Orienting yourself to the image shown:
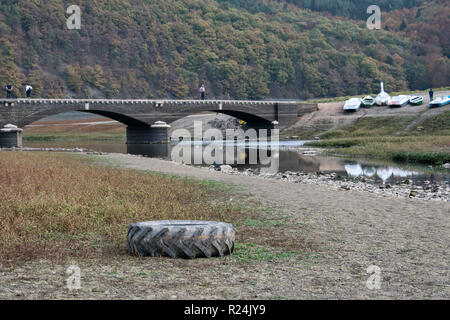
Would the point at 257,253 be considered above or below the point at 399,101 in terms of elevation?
below

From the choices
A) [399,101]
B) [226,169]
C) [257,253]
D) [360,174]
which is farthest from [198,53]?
[257,253]

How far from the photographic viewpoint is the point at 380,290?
808 cm

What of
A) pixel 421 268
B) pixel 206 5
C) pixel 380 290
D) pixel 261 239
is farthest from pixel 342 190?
pixel 206 5

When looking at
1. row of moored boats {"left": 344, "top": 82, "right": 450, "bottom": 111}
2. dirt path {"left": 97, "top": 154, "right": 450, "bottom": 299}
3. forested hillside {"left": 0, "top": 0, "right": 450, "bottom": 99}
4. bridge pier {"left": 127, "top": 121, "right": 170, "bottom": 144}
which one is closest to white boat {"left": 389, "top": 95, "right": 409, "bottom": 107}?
row of moored boats {"left": 344, "top": 82, "right": 450, "bottom": 111}

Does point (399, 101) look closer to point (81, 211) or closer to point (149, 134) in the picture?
point (149, 134)

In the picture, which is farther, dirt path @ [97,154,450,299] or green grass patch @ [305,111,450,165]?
green grass patch @ [305,111,450,165]

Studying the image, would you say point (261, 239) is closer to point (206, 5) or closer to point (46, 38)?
point (46, 38)

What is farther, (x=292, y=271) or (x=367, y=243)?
(x=367, y=243)

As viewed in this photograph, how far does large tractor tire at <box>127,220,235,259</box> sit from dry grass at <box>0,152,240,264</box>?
66cm

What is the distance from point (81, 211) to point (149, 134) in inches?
2622

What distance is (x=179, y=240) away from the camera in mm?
9625

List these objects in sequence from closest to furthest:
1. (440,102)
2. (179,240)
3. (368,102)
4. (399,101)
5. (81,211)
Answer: (179,240) < (81,211) < (440,102) < (399,101) < (368,102)

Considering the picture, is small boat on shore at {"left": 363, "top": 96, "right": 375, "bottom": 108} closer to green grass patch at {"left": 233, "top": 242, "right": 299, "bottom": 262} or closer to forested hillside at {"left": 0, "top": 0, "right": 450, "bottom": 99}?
forested hillside at {"left": 0, "top": 0, "right": 450, "bottom": 99}

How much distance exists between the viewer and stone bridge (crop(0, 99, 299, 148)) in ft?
218
